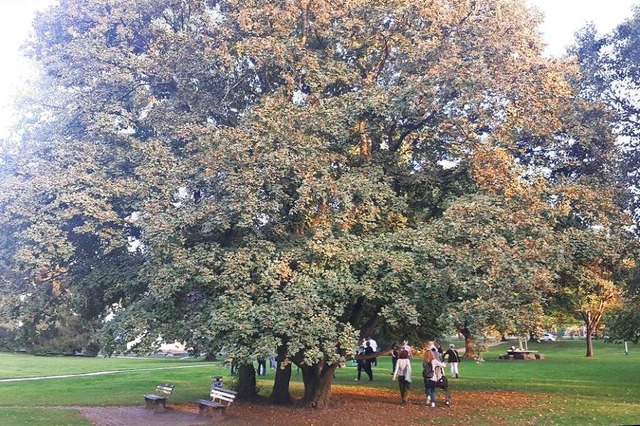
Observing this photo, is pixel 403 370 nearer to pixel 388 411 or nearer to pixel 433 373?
pixel 433 373

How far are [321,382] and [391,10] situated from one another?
9.85m

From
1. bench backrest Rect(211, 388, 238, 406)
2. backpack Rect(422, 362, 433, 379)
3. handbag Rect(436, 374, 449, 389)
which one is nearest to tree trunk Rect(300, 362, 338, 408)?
bench backrest Rect(211, 388, 238, 406)

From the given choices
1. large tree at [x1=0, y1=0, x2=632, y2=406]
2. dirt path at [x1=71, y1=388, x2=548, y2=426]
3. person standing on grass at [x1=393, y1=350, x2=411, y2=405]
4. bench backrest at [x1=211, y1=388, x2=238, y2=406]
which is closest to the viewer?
large tree at [x1=0, y1=0, x2=632, y2=406]

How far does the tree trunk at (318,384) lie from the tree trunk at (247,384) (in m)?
2.94

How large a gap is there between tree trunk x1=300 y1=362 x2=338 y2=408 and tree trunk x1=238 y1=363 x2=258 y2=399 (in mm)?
2942

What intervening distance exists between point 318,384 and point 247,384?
3.65 metres

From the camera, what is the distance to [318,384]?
16062 millimetres

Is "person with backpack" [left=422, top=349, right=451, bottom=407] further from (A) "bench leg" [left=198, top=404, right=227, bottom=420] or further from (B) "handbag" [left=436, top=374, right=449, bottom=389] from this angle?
(A) "bench leg" [left=198, top=404, right=227, bottom=420]

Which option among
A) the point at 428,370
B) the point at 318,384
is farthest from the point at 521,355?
the point at 318,384

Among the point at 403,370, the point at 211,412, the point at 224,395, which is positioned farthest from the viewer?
the point at 403,370

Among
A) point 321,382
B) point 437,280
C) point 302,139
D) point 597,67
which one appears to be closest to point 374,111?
point 302,139

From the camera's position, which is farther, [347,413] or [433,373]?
[433,373]

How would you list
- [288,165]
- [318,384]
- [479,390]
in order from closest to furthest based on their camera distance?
[288,165]
[318,384]
[479,390]

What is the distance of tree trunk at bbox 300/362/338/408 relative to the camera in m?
15.9
